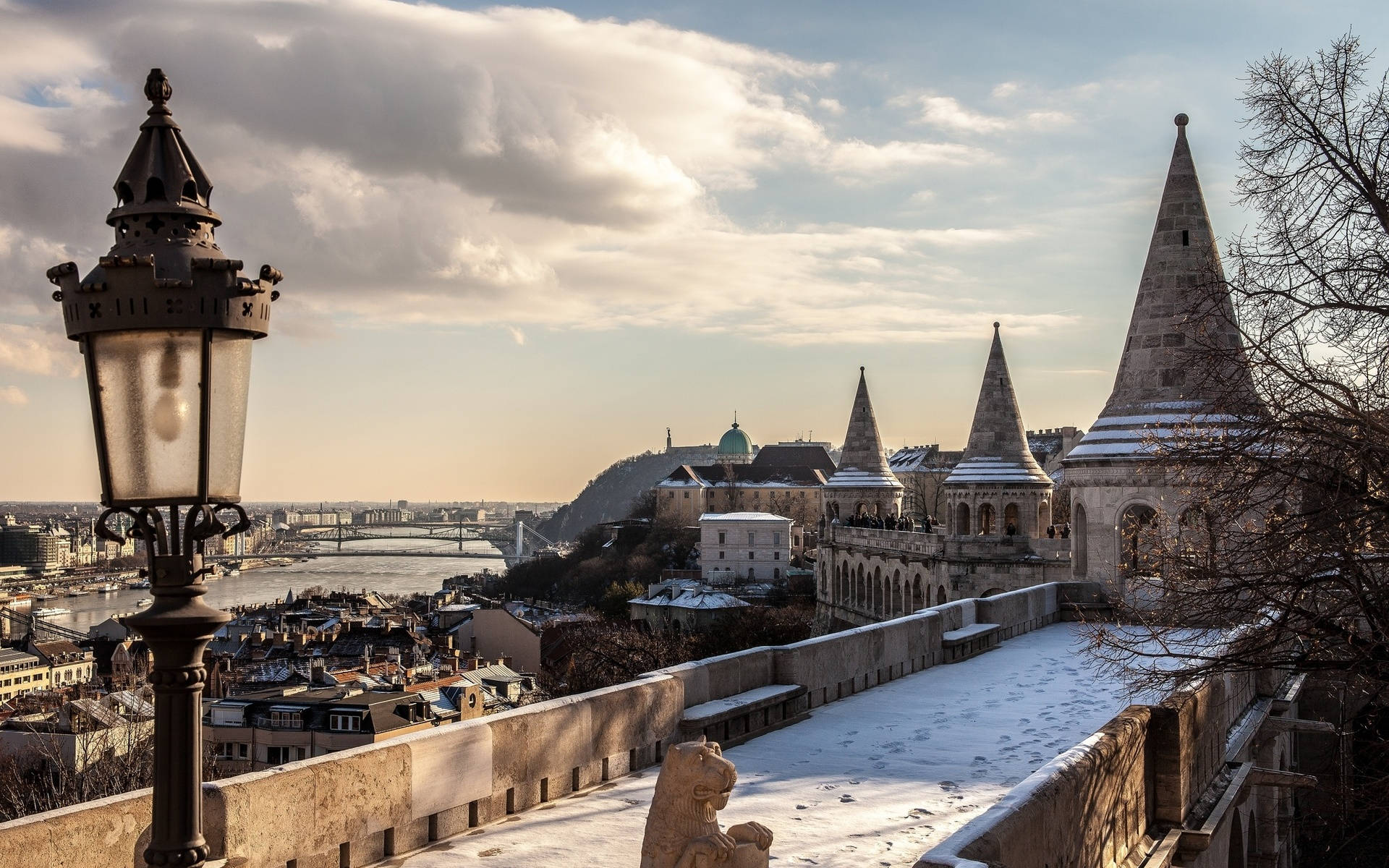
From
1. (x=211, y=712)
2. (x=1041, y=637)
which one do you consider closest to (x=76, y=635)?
(x=211, y=712)

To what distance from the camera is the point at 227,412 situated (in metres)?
2.42

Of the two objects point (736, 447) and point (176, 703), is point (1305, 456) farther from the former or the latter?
point (736, 447)

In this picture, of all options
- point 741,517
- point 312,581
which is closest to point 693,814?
point 741,517

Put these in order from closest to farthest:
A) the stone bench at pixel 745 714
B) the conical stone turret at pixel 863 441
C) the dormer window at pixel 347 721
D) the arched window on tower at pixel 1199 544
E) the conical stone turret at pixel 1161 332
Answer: the stone bench at pixel 745 714 < the arched window on tower at pixel 1199 544 < the conical stone turret at pixel 1161 332 < the dormer window at pixel 347 721 < the conical stone turret at pixel 863 441

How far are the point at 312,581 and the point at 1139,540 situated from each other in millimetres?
111900

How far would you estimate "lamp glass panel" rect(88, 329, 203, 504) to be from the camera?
7.61 feet

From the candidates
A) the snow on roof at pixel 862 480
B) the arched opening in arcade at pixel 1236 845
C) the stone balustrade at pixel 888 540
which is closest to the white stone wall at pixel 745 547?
the stone balustrade at pixel 888 540

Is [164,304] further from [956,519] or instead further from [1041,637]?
[956,519]

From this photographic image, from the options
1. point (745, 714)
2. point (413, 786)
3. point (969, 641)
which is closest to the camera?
point (413, 786)

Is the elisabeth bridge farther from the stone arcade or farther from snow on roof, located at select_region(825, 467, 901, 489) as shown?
the stone arcade

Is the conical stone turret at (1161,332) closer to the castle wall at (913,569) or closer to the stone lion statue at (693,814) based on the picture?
the castle wall at (913,569)

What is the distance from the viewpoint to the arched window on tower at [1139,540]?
8328mm

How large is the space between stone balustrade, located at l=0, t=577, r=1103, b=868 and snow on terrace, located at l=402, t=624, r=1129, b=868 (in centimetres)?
11

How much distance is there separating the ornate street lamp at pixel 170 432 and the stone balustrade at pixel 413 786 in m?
0.38
